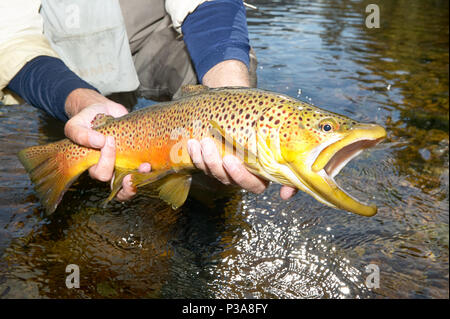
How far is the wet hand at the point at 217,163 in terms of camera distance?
7.20ft

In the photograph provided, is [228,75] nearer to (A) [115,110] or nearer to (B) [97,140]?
(A) [115,110]

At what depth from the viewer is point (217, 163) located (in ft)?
7.32

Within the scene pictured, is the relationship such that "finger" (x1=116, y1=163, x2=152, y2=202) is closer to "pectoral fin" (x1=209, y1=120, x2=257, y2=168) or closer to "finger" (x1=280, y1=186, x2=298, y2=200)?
"pectoral fin" (x1=209, y1=120, x2=257, y2=168)

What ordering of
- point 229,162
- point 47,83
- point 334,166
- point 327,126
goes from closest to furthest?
point 327,126, point 334,166, point 229,162, point 47,83

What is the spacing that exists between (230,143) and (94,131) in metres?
0.85

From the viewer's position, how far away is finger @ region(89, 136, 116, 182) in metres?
2.49

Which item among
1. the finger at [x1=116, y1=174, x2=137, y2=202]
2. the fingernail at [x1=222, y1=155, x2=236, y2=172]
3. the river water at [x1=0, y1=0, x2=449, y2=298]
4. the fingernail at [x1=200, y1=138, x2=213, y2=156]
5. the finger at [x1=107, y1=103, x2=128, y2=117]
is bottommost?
the river water at [x1=0, y1=0, x2=449, y2=298]

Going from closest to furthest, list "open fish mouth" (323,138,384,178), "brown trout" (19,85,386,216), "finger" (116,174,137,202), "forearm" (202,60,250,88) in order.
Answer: "brown trout" (19,85,386,216), "open fish mouth" (323,138,384,178), "finger" (116,174,137,202), "forearm" (202,60,250,88)

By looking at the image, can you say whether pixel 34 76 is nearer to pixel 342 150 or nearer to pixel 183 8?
pixel 183 8

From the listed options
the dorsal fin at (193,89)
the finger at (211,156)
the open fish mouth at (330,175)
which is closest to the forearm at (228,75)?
the dorsal fin at (193,89)

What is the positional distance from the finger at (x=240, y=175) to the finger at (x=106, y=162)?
29.0 inches

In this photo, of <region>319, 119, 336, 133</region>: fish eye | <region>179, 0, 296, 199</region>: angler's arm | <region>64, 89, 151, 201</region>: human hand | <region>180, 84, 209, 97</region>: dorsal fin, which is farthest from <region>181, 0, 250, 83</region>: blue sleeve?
<region>319, 119, 336, 133</region>: fish eye

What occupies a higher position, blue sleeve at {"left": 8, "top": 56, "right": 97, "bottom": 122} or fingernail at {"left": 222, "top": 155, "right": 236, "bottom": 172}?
blue sleeve at {"left": 8, "top": 56, "right": 97, "bottom": 122}

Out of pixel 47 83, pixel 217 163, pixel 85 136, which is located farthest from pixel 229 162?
pixel 47 83
